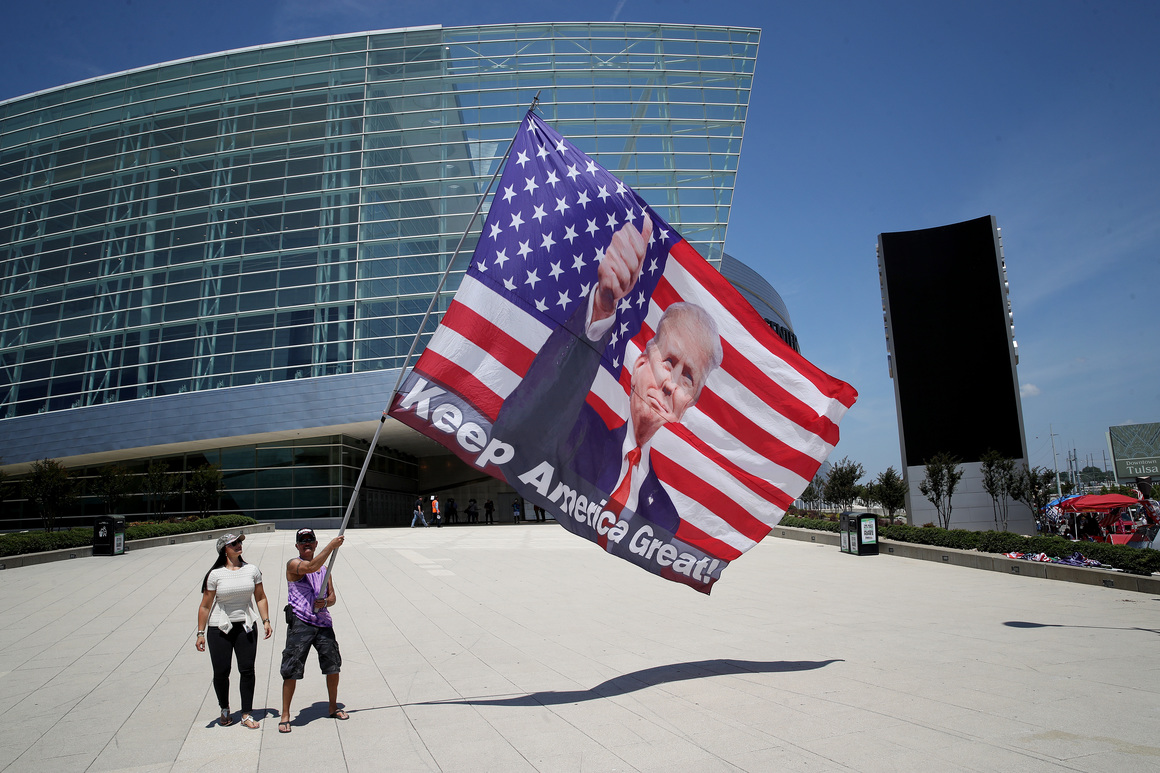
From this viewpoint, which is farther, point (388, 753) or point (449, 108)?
point (449, 108)

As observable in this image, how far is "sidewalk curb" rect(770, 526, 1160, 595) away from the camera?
531 inches

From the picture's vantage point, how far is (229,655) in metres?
Answer: 6.26

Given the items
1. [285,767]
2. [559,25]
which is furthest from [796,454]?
[559,25]

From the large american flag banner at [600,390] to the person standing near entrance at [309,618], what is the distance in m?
1.59

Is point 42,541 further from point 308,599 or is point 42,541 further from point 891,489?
point 891,489

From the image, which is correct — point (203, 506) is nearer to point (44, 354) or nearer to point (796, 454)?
point (44, 354)

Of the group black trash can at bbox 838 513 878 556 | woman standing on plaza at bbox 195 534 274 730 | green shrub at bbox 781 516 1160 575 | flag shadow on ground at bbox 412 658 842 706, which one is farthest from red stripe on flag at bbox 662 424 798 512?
black trash can at bbox 838 513 878 556

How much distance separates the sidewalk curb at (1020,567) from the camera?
13492 millimetres

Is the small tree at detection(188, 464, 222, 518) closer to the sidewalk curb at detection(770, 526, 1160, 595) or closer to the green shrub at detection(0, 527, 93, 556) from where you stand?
the green shrub at detection(0, 527, 93, 556)

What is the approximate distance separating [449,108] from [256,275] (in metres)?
14.9

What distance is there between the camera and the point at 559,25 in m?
46.3

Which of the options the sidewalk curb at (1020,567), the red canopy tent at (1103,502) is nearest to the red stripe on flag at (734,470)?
the sidewalk curb at (1020,567)

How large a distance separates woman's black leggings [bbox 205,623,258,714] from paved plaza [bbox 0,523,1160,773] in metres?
0.28

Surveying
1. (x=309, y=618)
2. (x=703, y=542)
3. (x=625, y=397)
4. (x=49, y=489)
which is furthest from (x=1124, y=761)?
(x=49, y=489)
